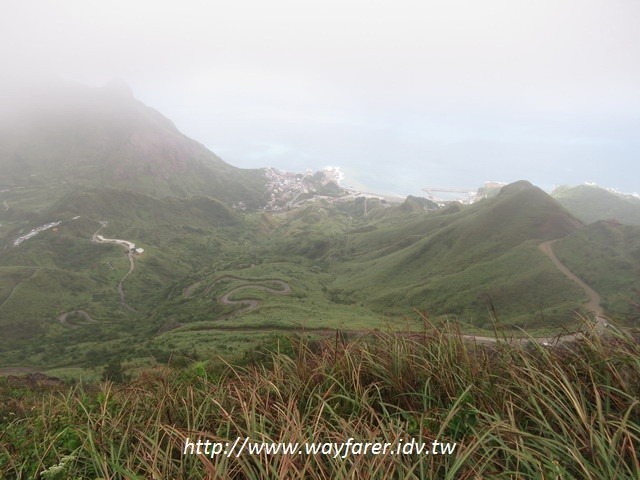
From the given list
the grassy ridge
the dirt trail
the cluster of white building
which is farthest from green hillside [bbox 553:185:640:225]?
the cluster of white building

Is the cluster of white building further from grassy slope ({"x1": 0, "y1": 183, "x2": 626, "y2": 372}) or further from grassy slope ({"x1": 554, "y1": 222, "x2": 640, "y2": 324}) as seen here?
grassy slope ({"x1": 554, "y1": 222, "x2": 640, "y2": 324})

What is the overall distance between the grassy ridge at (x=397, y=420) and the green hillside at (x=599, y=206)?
148 metres

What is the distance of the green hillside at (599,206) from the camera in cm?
12268

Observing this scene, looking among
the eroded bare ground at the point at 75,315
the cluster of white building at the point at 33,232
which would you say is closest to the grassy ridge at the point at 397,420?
the eroded bare ground at the point at 75,315

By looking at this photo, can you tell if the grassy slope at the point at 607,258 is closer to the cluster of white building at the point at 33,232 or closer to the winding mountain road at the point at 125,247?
the winding mountain road at the point at 125,247

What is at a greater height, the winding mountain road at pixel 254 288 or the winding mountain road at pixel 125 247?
the winding mountain road at pixel 254 288

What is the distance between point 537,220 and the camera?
269 ft

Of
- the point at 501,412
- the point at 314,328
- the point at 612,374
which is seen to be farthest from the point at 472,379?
the point at 314,328

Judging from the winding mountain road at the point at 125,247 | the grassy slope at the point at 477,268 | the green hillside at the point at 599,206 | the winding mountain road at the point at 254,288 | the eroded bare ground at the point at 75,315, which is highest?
the green hillside at the point at 599,206

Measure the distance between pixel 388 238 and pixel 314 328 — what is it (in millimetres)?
69059

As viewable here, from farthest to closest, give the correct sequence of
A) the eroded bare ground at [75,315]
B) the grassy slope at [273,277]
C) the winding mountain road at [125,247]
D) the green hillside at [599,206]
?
1. the green hillside at [599,206]
2. the winding mountain road at [125,247]
3. the eroded bare ground at [75,315]
4. the grassy slope at [273,277]

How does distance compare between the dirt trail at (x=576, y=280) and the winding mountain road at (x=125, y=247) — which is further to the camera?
the winding mountain road at (x=125, y=247)

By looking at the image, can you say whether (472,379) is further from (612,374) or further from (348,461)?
(348,461)

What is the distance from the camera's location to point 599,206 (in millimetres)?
137375
